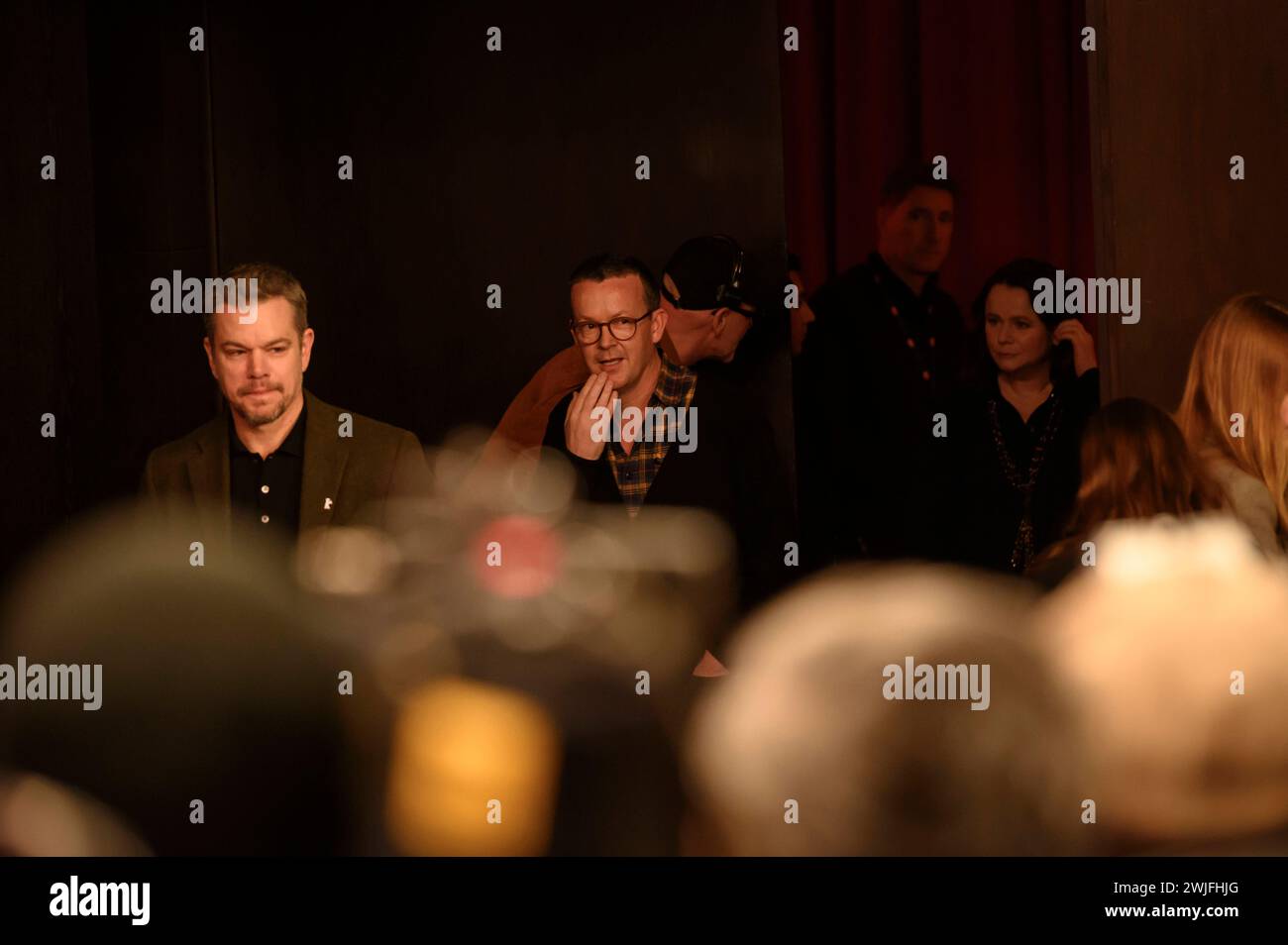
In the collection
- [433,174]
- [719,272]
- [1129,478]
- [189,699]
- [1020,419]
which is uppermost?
[433,174]

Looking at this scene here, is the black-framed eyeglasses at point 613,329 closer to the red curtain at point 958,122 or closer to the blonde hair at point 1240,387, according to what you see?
the red curtain at point 958,122

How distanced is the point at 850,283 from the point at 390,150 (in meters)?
1.12

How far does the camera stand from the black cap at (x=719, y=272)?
2656 mm

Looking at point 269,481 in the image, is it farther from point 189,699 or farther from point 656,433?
point 656,433

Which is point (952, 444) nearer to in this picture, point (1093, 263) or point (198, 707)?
point (1093, 263)

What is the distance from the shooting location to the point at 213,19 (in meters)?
2.73

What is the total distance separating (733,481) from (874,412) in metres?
0.36

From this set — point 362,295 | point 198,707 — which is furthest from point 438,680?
point 362,295

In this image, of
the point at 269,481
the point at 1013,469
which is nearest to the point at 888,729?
the point at 1013,469

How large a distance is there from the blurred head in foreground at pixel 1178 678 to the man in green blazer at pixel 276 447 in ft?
5.13

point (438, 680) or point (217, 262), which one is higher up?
point (217, 262)

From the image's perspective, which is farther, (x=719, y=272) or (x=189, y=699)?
(x=189, y=699)

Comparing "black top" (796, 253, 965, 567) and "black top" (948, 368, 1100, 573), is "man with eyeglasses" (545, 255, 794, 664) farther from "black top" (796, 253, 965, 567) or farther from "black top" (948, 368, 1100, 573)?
"black top" (948, 368, 1100, 573)

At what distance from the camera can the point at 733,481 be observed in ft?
8.83
